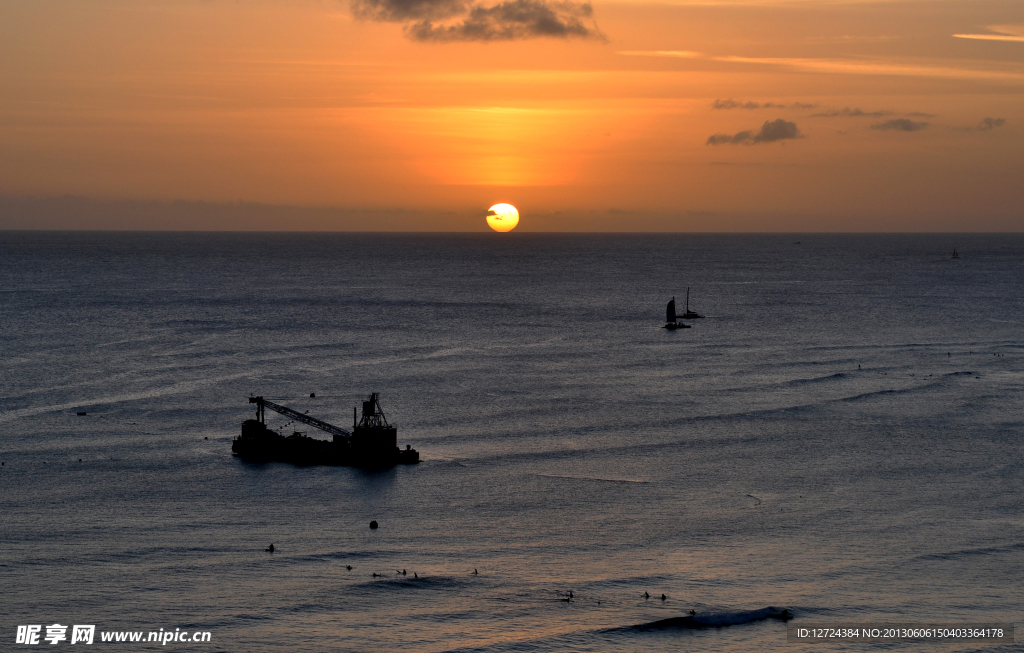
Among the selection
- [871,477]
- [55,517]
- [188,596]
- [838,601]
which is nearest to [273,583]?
[188,596]

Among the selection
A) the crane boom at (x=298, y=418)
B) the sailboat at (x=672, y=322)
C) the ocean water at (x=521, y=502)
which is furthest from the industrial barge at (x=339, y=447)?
the sailboat at (x=672, y=322)

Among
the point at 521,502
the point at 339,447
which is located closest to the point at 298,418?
the point at 339,447

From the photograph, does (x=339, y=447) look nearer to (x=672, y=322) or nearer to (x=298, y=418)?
(x=298, y=418)

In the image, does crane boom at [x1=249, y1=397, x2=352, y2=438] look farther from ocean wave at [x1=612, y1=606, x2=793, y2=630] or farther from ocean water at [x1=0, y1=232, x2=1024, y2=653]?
ocean wave at [x1=612, y1=606, x2=793, y2=630]

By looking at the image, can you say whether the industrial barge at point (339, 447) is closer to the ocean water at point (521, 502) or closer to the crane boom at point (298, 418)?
the crane boom at point (298, 418)

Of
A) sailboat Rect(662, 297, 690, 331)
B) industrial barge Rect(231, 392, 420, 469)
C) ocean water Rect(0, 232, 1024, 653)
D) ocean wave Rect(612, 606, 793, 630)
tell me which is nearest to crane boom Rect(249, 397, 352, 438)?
industrial barge Rect(231, 392, 420, 469)

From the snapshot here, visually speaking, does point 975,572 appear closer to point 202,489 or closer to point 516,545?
point 516,545
